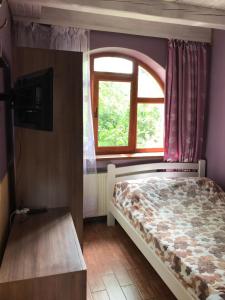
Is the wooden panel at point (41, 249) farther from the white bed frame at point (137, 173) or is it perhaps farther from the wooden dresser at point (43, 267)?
the white bed frame at point (137, 173)

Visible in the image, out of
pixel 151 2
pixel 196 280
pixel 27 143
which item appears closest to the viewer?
pixel 196 280

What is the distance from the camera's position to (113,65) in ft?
11.7

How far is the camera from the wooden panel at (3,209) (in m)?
1.74

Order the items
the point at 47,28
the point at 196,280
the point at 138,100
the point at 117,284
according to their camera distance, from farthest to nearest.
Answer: the point at 138,100
the point at 47,28
the point at 117,284
the point at 196,280

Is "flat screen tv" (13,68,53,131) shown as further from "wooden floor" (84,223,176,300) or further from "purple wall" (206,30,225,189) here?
"purple wall" (206,30,225,189)

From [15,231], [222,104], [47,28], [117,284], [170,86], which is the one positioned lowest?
[117,284]

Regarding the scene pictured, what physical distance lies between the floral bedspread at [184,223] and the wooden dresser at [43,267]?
717 millimetres

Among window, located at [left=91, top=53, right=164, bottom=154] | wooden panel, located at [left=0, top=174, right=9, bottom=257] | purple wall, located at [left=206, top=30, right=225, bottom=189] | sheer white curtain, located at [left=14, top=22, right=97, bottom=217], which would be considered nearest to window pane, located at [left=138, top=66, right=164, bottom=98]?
window, located at [left=91, top=53, right=164, bottom=154]

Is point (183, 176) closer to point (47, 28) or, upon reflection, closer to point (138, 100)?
point (138, 100)

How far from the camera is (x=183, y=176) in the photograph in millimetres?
3641

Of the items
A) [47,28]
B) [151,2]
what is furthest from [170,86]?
[47,28]

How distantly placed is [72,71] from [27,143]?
0.69 m

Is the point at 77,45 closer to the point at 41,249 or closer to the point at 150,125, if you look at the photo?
the point at 150,125

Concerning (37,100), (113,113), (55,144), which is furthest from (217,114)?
(37,100)
